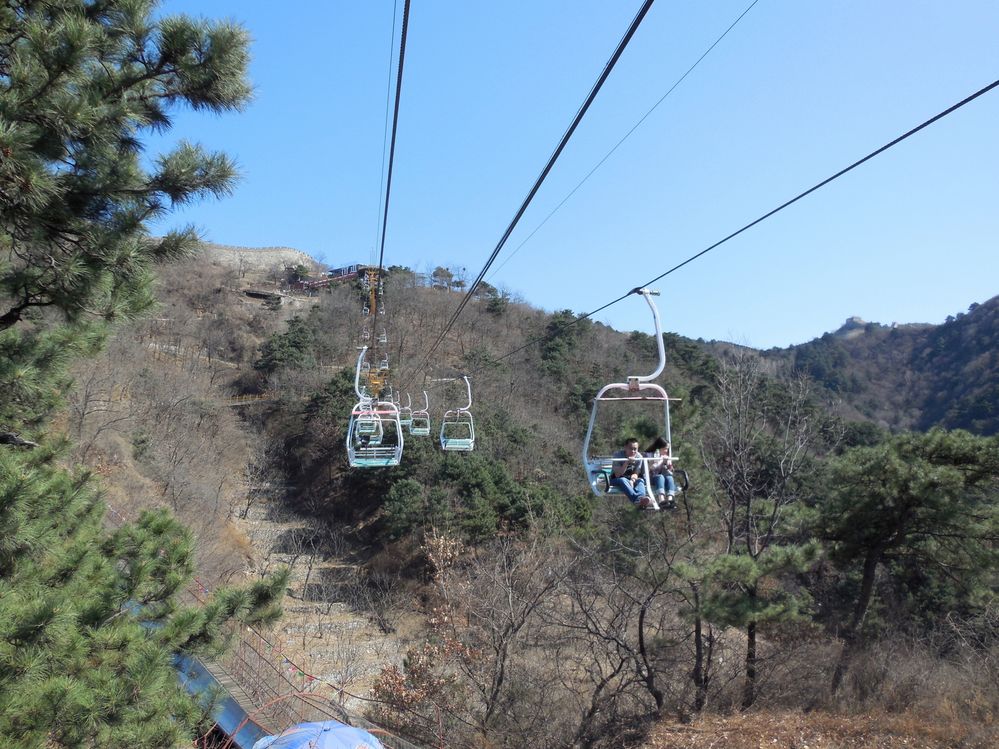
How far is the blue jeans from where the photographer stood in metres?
5.51

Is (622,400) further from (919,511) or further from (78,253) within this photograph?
(919,511)

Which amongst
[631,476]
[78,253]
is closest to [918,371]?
[631,476]

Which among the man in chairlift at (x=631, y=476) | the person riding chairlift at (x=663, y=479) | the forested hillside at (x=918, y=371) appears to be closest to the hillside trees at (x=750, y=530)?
the person riding chairlift at (x=663, y=479)

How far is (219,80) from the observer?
4328 millimetres

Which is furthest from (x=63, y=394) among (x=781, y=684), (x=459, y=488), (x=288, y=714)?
(x=459, y=488)

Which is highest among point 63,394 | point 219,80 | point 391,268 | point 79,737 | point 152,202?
point 391,268

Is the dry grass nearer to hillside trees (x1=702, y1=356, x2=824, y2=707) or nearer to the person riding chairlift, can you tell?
hillside trees (x1=702, y1=356, x2=824, y2=707)

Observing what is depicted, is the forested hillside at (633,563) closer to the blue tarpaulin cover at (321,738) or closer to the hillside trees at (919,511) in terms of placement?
the hillside trees at (919,511)

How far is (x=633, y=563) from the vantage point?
13.5 meters

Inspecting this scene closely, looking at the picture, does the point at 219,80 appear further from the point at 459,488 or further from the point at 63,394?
the point at 459,488

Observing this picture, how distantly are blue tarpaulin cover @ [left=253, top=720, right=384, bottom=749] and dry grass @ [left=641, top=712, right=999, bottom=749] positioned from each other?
17.3 ft

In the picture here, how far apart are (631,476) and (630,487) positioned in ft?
0.65

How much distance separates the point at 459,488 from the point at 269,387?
18.3m

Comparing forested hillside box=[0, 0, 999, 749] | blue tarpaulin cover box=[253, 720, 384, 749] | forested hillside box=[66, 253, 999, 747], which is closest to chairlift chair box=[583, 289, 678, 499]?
forested hillside box=[0, 0, 999, 749]
